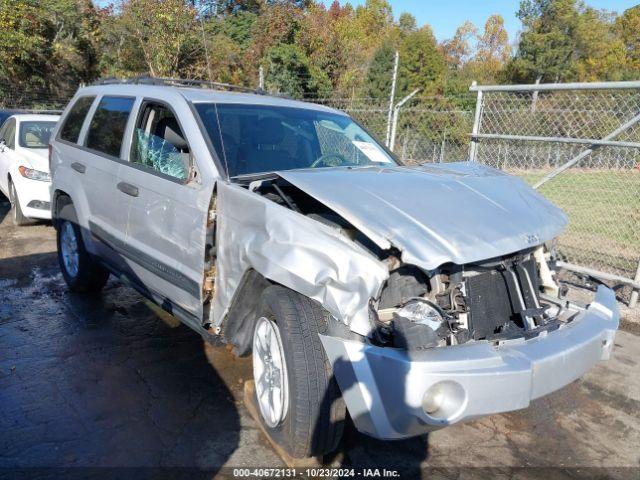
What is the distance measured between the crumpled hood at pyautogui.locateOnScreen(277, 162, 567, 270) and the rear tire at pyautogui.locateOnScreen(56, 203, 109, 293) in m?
2.79

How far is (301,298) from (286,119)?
1.83 metres

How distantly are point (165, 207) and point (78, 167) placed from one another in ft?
5.47

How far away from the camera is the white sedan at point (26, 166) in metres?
7.66

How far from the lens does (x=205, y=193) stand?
3.37 metres

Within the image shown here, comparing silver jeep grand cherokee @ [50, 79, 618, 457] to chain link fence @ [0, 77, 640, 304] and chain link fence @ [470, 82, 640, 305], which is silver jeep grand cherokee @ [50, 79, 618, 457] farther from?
chain link fence @ [470, 82, 640, 305]

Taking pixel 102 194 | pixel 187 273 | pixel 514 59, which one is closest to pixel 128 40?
pixel 102 194

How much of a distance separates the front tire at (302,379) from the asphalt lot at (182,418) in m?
0.30

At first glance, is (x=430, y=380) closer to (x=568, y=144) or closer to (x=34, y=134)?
(x=568, y=144)

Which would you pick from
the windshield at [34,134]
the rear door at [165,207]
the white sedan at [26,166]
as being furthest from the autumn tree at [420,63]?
the rear door at [165,207]

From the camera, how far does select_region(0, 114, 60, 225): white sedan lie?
7.66 metres

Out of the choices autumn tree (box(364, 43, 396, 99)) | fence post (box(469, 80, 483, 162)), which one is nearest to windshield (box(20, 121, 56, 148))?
fence post (box(469, 80, 483, 162))

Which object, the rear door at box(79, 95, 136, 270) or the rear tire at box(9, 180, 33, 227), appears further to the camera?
the rear tire at box(9, 180, 33, 227)

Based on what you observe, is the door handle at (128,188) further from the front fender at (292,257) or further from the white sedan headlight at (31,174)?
the white sedan headlight at (31,174)

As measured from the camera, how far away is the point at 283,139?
407 centimetres
